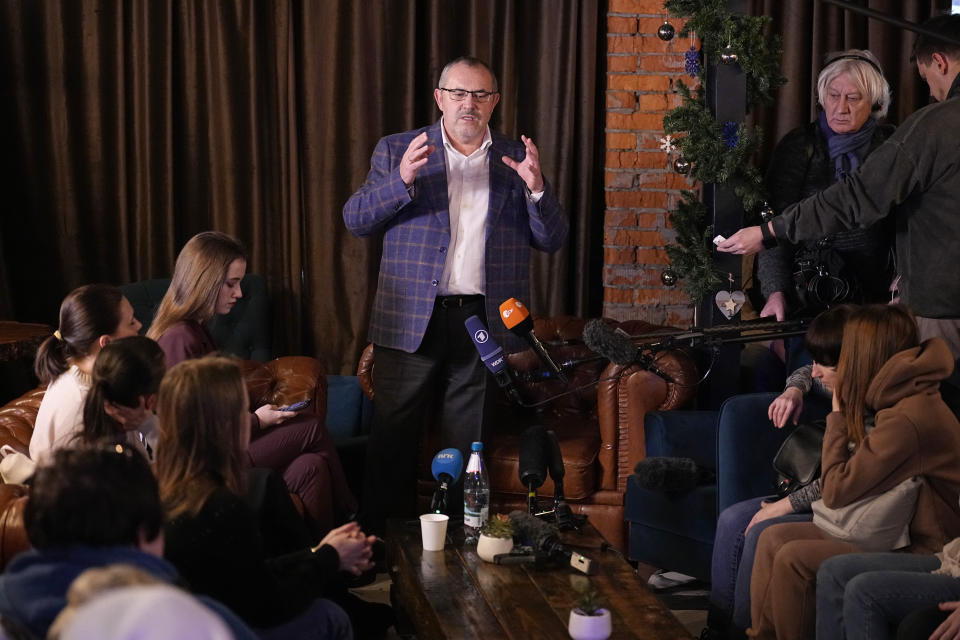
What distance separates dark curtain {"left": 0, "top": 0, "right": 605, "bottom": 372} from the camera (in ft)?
15.7

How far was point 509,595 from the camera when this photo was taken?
252 cm

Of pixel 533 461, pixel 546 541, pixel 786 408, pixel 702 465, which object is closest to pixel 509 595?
pixel 546 541

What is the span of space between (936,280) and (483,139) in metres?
1.53

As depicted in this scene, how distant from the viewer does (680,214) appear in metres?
4.11

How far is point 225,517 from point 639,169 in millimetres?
2989

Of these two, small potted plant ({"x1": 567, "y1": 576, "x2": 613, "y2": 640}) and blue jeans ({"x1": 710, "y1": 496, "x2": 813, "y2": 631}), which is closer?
small potted plant ({"x1": 567, "y1": 576, "x2": 613, "y2": 640})

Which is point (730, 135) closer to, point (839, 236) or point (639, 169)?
point (839, 236)

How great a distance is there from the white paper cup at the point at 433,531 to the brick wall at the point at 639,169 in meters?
2.01

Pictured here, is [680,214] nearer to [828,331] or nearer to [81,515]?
[828,331]

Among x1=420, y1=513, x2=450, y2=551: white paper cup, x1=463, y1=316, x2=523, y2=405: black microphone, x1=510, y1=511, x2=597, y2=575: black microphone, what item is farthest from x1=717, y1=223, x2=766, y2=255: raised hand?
x1=420, y1=513, x2=450, y2=551: white paper cup

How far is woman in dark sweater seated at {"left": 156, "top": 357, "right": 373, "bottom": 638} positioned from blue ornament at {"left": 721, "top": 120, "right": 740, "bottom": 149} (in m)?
2.23

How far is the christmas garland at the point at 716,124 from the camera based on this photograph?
12.7 feet

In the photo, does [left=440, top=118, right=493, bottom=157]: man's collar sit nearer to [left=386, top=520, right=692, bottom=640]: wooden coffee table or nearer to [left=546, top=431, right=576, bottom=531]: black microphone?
[left=546, top=431, right=576, bottom=531]: black microphone

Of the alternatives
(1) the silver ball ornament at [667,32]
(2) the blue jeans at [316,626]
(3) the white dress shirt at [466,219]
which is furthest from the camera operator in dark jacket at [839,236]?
(2) the blue jeans at [316,626]
